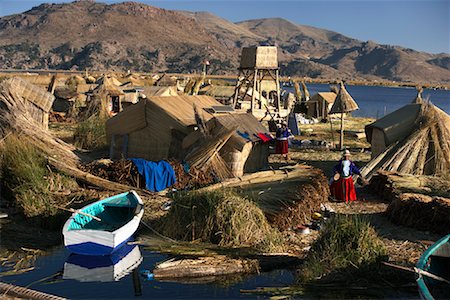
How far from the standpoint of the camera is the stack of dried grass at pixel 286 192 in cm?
923

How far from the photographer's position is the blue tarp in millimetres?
11172

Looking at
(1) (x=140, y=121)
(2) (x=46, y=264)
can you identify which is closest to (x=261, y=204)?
(2) (x=46, y=264)

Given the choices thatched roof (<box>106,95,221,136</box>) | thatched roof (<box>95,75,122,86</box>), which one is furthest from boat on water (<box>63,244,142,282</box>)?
thatched roof (<box>95,75,122,86</box>)

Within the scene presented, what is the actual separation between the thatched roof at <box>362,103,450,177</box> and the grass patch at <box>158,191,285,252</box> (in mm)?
5404

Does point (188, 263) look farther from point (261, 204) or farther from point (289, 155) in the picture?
point (289, 155)

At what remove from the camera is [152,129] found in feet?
45.2

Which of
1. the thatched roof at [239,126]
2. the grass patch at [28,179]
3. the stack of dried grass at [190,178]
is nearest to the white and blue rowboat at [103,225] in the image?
the grass patch at [28,179]

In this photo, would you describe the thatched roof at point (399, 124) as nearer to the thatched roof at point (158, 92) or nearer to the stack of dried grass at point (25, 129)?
the stack of dried grass at point (25, 129)

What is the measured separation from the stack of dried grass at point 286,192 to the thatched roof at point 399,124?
10.8 feet

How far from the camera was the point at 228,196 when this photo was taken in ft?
28.3

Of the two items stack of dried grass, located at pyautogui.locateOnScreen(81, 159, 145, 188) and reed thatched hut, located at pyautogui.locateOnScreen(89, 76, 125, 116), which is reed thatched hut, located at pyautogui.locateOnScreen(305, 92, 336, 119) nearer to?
reed thatched hut, located at pyautogui.locateOnScreen(89, 76, 125, 116)

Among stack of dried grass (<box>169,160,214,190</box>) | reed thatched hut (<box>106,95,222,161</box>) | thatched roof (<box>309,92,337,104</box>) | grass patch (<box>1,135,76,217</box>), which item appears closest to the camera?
grass patch (<box>1,135,76,217</box>)

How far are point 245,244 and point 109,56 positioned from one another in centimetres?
14244

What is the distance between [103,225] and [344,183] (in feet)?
15.6
